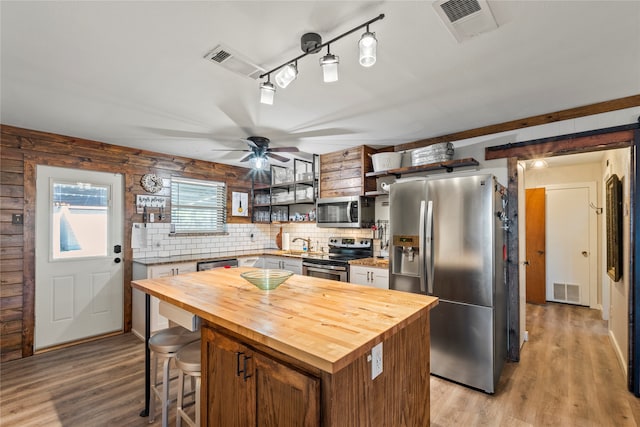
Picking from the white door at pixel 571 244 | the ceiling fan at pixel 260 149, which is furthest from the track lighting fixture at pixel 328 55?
the white door at pixel 571 244

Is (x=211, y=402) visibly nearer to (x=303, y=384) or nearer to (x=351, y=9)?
(x=303, y=384)

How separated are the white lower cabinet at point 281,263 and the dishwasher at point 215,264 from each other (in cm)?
50

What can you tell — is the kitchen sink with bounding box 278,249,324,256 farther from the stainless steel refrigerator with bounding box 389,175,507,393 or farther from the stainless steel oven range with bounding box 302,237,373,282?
the stainless steel refrigerator with bounding box 389,175,507,393

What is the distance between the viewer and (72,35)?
1.73 meters

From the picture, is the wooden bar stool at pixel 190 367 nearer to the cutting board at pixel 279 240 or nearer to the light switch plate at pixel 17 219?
the light switch plate at pixel 17 219

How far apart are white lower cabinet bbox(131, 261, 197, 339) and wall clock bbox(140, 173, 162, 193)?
1024 mm

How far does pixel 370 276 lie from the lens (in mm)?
3568

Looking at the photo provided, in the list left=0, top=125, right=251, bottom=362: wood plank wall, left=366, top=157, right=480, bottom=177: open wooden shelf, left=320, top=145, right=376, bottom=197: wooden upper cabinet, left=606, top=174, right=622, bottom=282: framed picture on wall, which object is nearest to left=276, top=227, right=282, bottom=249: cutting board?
left=320, top=145, right=376, bottom=197: wooden upper cabinet

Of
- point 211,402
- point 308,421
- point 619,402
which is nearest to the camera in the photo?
point 308,421

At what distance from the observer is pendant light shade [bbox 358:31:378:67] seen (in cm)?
145

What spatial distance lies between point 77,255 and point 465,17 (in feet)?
14.8

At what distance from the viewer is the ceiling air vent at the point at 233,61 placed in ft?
6.19

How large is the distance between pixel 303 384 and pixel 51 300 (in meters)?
3.80

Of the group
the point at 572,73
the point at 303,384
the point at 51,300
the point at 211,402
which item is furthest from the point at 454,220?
the point at 51,300
